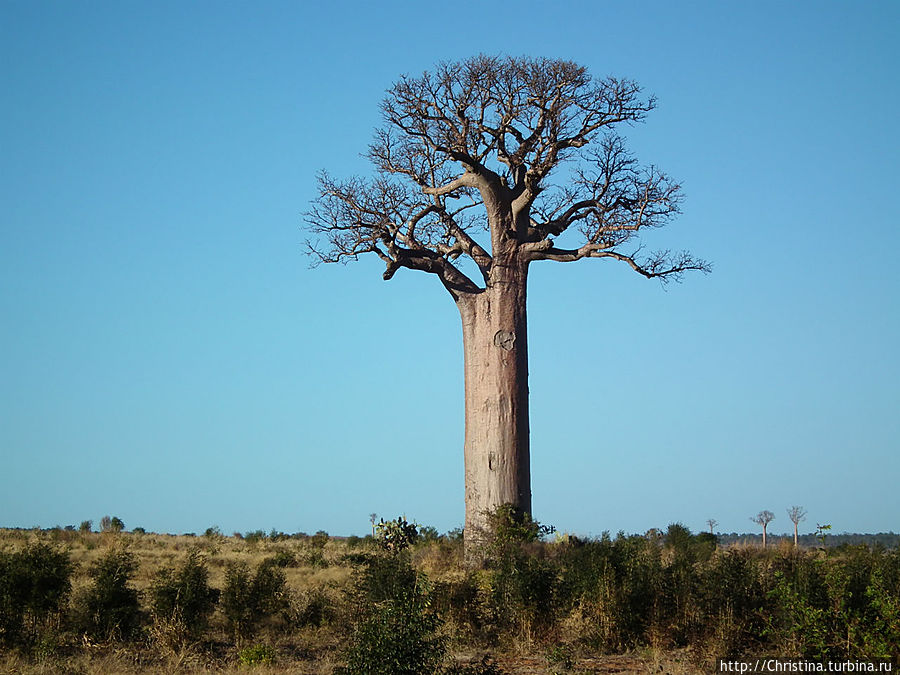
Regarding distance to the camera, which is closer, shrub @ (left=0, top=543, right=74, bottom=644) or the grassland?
the grassland

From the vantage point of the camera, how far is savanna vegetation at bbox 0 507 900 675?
7.76 metres

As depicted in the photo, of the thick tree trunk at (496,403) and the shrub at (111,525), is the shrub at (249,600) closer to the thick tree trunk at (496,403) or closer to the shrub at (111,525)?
the thick tree trunk at (496,403)

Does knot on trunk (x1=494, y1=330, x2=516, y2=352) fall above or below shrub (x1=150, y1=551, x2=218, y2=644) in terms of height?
above

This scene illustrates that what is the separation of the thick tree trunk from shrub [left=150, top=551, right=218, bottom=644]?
18.2 feet

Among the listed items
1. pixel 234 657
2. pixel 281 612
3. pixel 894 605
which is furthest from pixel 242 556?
pixel 894 605

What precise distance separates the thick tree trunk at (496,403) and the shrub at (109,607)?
19.4 feet

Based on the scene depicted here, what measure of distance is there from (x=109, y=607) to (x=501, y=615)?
359 cm

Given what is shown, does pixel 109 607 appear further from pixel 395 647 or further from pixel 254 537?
pixel 254 537

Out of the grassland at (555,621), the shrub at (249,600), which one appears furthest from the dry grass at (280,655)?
the shrub at (249,600)

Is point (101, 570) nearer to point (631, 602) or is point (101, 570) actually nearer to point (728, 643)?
point (631, 602)

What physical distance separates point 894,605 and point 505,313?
802 cm

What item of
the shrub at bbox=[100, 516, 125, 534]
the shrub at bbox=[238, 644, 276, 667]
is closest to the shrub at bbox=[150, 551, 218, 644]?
the shrub at bbox=[238, 644, 276, 667]

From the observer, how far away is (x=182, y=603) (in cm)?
877

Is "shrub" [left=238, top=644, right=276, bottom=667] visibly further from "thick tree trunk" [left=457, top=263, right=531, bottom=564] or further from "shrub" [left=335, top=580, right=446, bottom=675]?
"thick tree trunk" [left=457, top=263, right=531, bottom=564]
